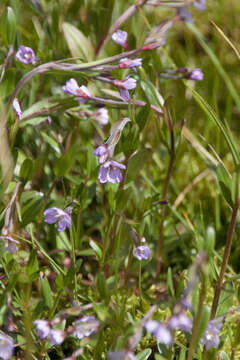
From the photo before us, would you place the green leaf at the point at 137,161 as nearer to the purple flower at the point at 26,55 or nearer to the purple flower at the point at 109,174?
the purple flower at the point at 109,174

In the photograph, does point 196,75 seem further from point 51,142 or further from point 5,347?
point 5,347

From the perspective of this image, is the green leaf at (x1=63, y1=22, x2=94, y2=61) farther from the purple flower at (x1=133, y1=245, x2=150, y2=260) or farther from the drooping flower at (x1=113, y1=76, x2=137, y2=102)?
the purple flower at (x1=133, y1=245, x2=150, y2=260)

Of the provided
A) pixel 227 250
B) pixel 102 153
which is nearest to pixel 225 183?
pixel 227 250

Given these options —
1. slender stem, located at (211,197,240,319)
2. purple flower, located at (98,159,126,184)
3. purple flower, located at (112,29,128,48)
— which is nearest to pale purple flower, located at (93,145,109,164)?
purple flower, located at (98,159,126,184)

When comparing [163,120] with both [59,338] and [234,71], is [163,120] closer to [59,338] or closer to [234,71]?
[59,338]

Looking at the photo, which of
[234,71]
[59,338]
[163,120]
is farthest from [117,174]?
[234,71]

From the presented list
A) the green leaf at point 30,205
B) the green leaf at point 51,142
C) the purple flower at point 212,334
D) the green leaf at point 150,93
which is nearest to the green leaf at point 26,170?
the green leaf at point 30,205
